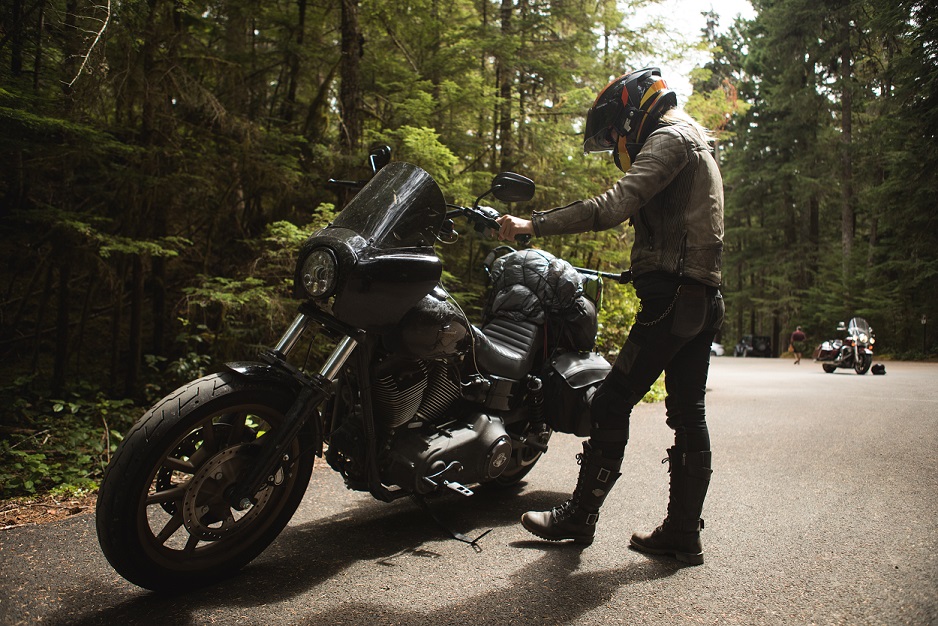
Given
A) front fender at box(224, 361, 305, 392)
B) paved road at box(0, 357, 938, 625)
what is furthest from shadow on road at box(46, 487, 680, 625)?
front fender at box(224, 361, 305, 392)

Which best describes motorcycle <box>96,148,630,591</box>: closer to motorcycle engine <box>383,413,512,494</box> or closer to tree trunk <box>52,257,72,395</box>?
motorcycle engine <box>383,413,512,494</box>

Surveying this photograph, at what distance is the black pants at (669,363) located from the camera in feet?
7.98

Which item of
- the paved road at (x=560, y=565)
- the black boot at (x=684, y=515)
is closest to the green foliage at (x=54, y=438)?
the paved road at (x=560, y=565)

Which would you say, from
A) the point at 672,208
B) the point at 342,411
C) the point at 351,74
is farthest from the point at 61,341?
the point at 672,208

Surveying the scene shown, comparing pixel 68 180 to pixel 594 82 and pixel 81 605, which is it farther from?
pixel 594 82

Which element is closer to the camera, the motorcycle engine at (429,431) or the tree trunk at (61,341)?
the motorcycle engine at (429,431)

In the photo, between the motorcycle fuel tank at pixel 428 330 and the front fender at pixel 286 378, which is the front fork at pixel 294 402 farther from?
the motorcycle fuel tank at pixel 428 330

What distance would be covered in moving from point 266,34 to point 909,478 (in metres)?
9.90

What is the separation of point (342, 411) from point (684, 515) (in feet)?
5.03

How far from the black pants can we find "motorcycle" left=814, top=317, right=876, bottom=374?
948 centimetres

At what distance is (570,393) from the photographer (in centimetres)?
317

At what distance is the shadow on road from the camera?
1.97 meters

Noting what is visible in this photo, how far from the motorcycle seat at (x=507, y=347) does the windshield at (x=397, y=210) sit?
643 millimetres

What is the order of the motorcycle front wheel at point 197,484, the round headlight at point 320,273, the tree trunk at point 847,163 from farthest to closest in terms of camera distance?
the tree trunk at point 847,163, the round headlight at point 320,273, the motorcycle front wheel at point 197,484
